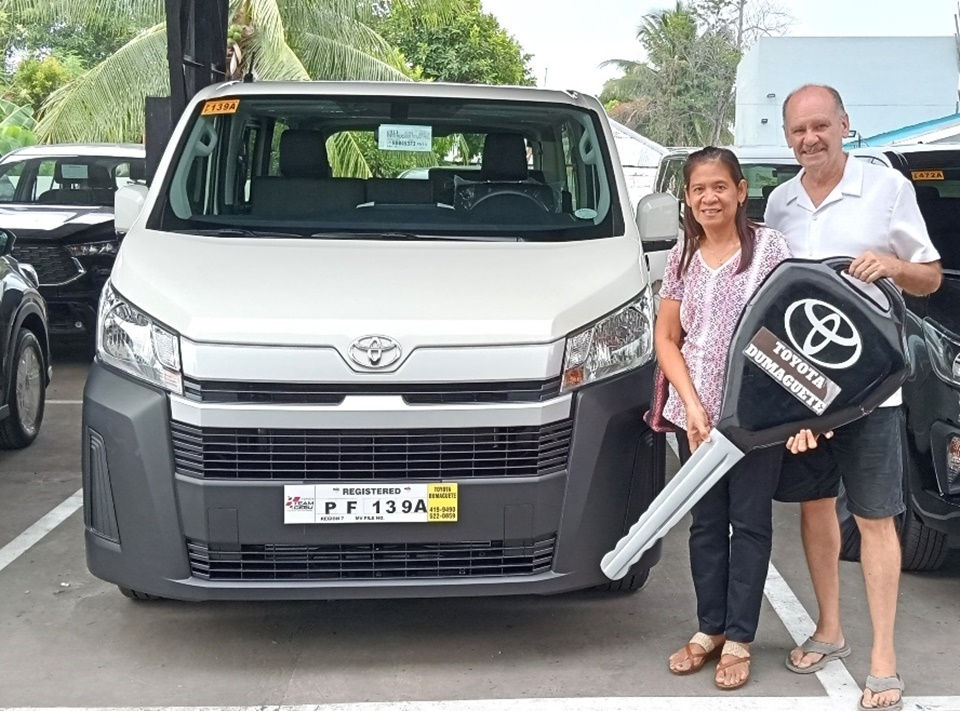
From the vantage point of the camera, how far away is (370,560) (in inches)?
157

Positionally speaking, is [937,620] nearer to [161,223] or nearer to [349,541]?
[349,541]

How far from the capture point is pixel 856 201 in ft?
12.7

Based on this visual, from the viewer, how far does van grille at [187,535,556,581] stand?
396 cm

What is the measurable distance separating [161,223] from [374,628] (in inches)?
62.9

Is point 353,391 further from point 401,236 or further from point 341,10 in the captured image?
point 341,10

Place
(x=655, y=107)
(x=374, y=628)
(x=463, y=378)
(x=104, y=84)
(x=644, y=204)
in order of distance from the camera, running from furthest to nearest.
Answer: (x=655, y=107) < (x=104, y=84) < (x=644, y=204) < (x=374, y=628) < (x=463, y=378)

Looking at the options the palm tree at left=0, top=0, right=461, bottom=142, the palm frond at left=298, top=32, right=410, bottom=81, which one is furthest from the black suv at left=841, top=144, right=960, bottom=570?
the palm frond at left=298, top=32, right=410, bottom=81

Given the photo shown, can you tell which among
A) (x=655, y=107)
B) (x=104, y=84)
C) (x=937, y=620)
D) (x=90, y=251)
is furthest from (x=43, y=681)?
(x=655, y=107)

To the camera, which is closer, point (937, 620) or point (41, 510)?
point (937, 620)

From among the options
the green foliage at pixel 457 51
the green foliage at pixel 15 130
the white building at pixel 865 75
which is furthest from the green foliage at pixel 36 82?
the white building at pixel 865 75

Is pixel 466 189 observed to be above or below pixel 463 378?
above

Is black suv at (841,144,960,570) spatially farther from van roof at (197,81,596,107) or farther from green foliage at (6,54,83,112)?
green foliage at (6,54,83,112)

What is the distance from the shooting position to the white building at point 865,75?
35.2 meters

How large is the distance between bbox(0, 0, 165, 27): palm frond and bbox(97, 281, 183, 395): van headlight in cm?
1413
